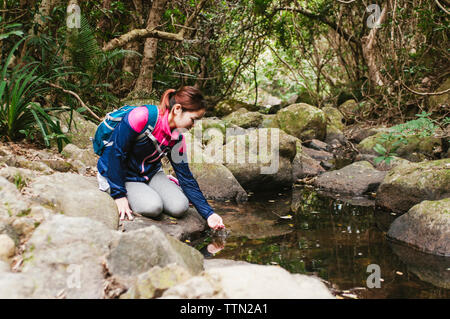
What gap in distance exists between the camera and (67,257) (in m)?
1.86

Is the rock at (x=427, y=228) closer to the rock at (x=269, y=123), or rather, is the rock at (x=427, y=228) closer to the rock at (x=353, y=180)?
the rock at (x=353, y=180)

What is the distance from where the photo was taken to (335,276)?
2.47 meters

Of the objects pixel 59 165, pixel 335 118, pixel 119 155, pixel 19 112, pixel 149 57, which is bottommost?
pixel 59 165

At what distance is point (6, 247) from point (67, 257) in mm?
278

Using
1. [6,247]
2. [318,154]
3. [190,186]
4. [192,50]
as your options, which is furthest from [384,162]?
[192,50]

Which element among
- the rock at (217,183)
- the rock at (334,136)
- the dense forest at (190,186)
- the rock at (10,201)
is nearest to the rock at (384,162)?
the dense forest at (190,186)

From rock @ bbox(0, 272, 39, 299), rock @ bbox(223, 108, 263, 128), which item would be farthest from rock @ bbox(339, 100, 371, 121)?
rock @ bbox(0, 272, 39, 299)

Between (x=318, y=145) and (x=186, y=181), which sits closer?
(x=186, y=181)

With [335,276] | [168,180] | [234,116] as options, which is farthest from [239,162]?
[234,116]

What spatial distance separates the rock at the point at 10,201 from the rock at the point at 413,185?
339 centimetres

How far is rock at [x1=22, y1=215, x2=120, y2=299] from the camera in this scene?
1.72 metres

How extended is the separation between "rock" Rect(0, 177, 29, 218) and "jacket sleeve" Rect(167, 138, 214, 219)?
1135 mm

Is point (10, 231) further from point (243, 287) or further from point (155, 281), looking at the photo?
point (243, 287)

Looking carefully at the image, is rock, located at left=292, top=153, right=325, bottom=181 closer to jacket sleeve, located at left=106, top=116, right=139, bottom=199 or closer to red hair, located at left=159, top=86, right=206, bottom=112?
red hair, located at left=159, top=86, right=206, bottom=112
